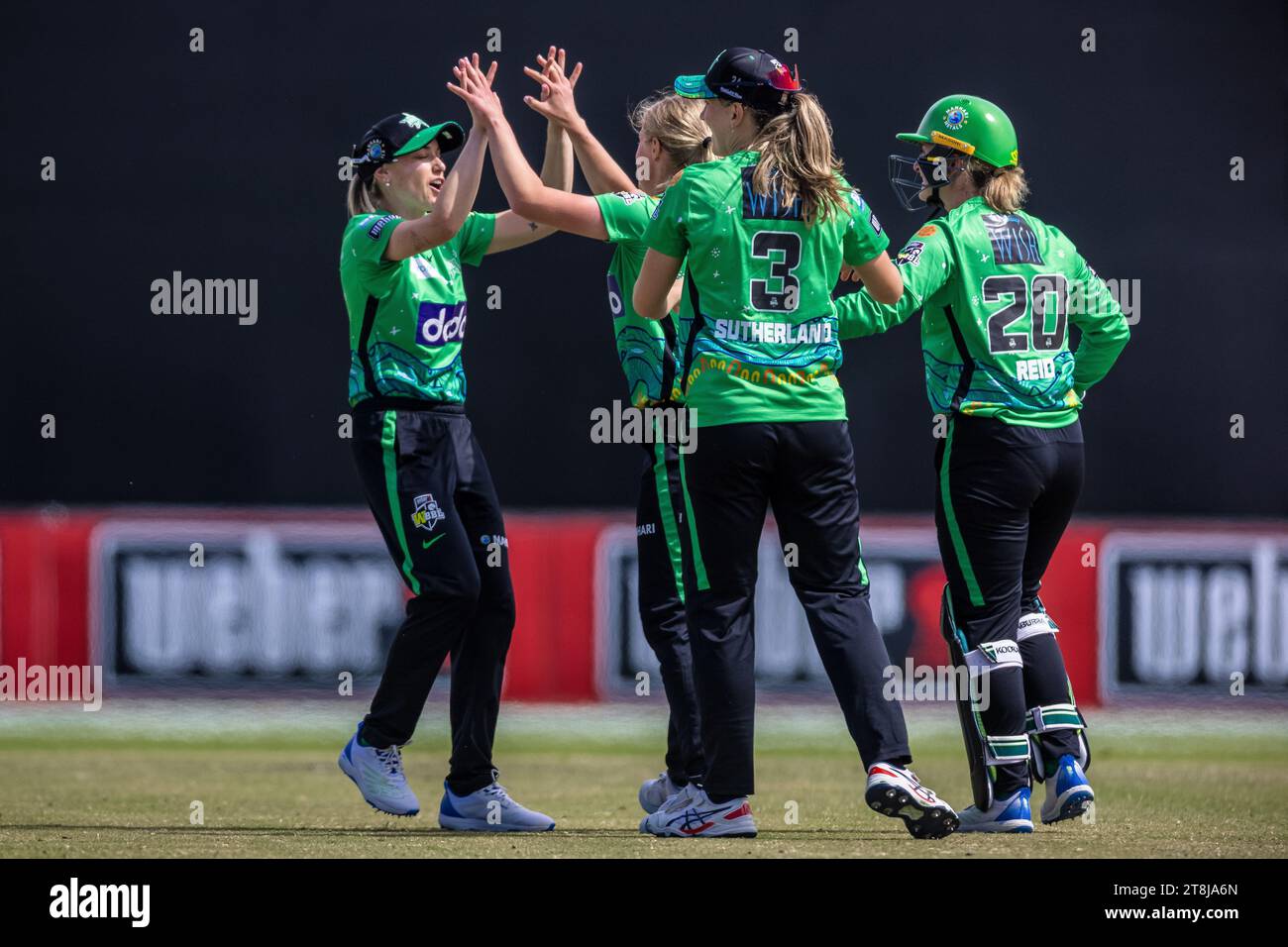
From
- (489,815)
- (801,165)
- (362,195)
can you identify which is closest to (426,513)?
(489,815)

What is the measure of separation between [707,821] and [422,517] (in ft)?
3.92

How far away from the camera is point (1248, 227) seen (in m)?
10.1

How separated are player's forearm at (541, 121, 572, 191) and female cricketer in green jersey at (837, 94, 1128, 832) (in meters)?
1.00

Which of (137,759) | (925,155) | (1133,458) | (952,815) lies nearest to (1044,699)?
(952,815)

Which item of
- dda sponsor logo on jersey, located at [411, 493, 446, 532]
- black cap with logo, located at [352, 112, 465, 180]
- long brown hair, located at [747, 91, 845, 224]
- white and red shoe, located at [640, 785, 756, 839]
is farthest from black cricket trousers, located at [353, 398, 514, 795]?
long brown hair, located at [747, 91, 845, 224]

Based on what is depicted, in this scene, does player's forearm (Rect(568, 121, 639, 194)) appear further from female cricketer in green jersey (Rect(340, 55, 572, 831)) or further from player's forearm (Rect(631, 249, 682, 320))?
player's forearm (Rect(631, 249, 682, 320))

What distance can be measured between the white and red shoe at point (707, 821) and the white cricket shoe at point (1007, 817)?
687 millimetres

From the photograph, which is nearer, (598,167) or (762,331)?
(762,331)

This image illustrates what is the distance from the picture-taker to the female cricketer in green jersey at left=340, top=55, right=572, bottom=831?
17.1ft

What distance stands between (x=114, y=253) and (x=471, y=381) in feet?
6.55

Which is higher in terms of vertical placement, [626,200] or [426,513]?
[626,200]

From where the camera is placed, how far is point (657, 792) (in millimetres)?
5465

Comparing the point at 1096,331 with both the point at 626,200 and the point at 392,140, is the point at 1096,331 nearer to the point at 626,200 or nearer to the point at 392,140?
the point at 626,200

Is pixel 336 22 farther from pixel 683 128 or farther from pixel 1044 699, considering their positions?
pixel 1044 699
